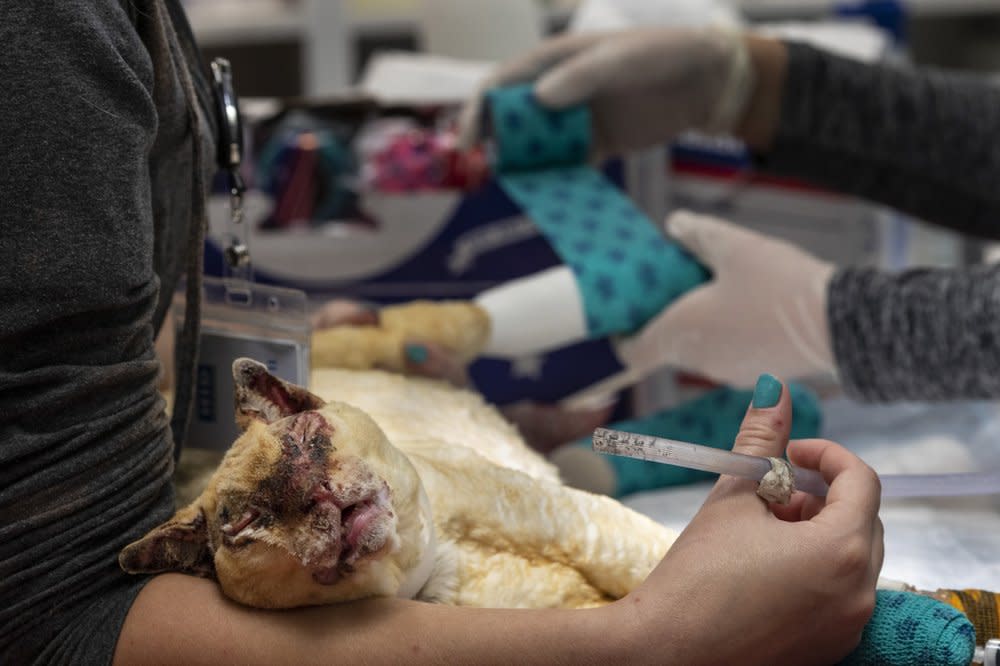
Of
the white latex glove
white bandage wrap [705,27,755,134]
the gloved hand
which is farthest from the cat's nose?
white bandage wrap [705,27,755,134]

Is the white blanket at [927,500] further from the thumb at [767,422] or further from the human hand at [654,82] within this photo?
the human hand at [654,82]

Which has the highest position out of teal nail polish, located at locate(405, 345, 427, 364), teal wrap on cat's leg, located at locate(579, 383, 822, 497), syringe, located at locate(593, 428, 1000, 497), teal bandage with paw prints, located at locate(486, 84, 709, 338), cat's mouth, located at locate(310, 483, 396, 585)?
syringe, located at locate(593, 428, 1000, 497)

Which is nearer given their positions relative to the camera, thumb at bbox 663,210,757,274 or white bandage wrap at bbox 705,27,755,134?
thumb at bbox 663,210,757,274

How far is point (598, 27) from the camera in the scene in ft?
4.51

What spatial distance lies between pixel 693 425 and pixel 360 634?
459 millimetres

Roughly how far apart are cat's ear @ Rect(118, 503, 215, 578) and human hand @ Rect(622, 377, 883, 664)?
19 cm

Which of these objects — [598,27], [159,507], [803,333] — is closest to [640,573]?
[159,507]

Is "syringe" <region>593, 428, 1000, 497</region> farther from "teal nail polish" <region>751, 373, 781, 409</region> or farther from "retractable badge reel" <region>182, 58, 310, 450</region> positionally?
"retractable badge reel" <region>182, 58, 310, 450</region>

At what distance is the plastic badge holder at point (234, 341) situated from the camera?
22.2 inches

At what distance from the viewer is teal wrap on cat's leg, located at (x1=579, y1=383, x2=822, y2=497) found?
69 centimetres

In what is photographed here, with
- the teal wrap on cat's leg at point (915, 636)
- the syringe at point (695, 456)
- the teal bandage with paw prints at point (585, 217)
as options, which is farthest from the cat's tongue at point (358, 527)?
the teal bandage with paw prints at point (585, 217)

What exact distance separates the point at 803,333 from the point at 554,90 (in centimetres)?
33

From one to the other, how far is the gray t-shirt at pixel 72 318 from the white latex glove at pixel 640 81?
1.82ft

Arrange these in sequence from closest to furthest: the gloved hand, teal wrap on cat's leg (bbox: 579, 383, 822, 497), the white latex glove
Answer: teal wrap on cat's leg (bbox: 579, 383, 822, 497) → the gloved hand → the white latex glove
